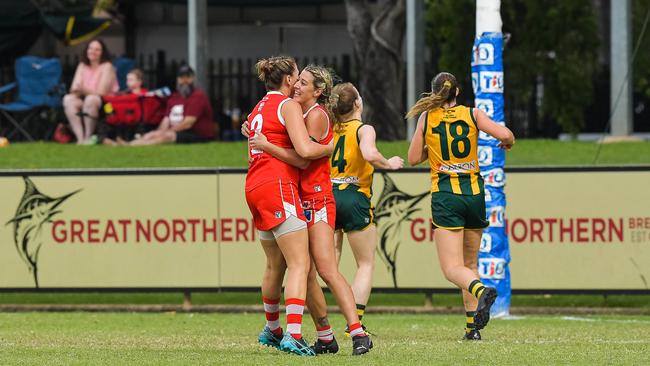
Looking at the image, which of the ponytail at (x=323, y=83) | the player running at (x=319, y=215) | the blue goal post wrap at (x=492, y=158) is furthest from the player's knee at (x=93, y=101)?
the player running at (x=319, y=215)

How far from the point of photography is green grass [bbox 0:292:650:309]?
18.3m

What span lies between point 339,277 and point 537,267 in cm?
655

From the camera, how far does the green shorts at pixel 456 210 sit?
1289cm

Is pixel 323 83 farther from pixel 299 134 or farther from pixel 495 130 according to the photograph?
pixel 495 130

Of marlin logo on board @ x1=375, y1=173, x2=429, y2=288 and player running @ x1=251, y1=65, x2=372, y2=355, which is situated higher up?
player running @ x1=251, y1=65, x2=372, y2=355

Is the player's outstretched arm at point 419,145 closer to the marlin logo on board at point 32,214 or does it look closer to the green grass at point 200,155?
the marlin logo on board at point 32,214

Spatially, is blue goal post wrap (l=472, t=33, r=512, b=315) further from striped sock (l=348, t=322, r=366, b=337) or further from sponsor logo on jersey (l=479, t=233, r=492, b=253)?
striped sock (l=348, t=322, r=366, b=337)

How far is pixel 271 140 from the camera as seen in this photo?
11133mm

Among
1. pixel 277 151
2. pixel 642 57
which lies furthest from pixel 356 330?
pixel 642 57

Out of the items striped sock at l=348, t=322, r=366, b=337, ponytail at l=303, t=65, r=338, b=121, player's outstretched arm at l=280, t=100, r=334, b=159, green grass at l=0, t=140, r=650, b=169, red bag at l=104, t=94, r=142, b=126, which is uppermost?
ponytail at l=303, t=65, r=338, b=121

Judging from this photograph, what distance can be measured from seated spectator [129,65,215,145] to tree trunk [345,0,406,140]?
9.79ft

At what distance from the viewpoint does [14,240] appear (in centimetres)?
1827

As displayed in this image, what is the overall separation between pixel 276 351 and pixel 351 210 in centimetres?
239

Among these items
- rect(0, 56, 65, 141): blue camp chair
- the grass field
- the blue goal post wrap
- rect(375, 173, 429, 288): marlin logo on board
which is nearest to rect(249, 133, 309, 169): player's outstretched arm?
the blue goal post wrap
